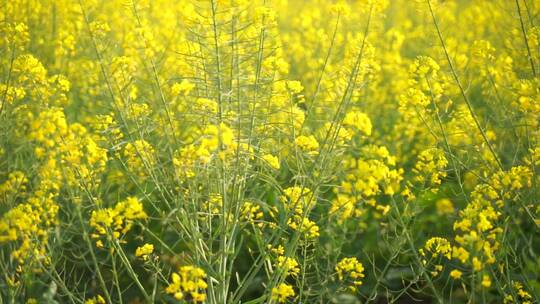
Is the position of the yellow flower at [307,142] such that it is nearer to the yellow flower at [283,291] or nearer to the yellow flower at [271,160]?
the yellow flower at [271,160]

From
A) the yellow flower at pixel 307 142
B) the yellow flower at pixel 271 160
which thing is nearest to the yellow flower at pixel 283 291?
the yellow flower at pixel 271 160

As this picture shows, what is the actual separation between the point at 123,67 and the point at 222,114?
858 mm

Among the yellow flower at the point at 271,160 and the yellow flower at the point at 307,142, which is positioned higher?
the yellow flower at the point at 307,142

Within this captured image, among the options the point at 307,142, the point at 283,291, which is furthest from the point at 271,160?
the point at 283,291

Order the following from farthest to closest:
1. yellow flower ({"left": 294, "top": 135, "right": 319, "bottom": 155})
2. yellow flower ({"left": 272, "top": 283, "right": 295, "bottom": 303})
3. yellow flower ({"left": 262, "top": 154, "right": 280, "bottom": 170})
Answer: yellow flower ({"left": 294, "top": 135, "right": 319, "bottom": 155})
yellow flower ({"left": 262, "top": 154, "right": 280, "bottom": 170})
yellow flower ({"left": 272, "top": 283, "right": 295, "bottom": 303})

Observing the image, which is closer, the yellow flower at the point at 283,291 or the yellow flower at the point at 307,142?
the yellow flower at the point at 283,291

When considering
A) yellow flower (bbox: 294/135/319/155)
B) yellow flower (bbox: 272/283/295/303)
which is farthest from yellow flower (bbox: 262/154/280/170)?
yellow flower (bbox: 272/283/295/303)

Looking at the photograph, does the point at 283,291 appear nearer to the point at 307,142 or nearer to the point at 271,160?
the point at 271,160

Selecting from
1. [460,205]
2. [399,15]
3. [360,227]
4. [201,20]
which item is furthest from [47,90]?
[399,15]

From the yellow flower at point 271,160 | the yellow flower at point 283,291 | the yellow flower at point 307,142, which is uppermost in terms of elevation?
the yellow flower at point 307,142

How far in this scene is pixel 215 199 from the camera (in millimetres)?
3164

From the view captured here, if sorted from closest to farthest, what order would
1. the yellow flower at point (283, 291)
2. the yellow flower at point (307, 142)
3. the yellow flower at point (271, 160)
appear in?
the yellow flower at point (283, 291) → the yellow flower at point (271, 160) → the yellow flower at point (307, 142)

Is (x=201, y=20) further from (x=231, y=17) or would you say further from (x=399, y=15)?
(x=399, y=15)

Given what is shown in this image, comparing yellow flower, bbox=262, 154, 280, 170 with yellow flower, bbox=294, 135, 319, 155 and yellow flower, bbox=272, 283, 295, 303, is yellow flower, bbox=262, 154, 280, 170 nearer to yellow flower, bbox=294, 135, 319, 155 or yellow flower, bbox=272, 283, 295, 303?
yellow flower, bbox=294, 135, 319, 155
